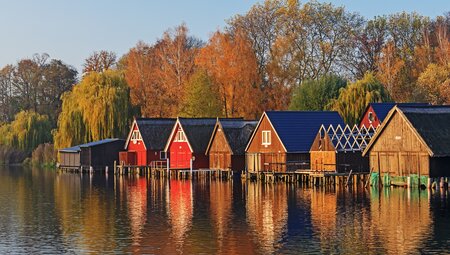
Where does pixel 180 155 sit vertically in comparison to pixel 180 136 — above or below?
below

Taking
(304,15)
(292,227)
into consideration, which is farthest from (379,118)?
(292,227)

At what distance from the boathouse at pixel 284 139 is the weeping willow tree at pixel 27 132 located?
49828 mm

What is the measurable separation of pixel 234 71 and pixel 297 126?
83.7 feet

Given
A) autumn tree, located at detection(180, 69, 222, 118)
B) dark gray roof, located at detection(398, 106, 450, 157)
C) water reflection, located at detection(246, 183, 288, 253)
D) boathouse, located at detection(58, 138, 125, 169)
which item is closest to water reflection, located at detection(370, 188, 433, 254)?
dark gray roof, located at detection(398, 106, 450, 157)

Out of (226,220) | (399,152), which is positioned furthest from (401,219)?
(399,152)

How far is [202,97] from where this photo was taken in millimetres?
95062

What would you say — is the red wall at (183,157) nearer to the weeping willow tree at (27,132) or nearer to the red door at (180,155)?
the red door at (180,155)

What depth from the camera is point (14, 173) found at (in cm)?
9494

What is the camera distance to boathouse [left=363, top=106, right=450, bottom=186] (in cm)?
5541

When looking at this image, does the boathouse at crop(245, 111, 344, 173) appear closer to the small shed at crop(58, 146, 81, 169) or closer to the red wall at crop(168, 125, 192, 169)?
the red wall at crop(168, 125, 192, 169)

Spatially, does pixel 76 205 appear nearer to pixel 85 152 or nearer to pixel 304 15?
pixel 85 152

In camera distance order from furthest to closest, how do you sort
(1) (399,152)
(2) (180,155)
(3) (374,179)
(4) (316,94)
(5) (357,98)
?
(4) (316,94)
(5) (357,98)
(2) (180,155)
(3) (374,179)
(1) (399,152)

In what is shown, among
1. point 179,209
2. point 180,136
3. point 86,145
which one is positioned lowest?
point 179,209

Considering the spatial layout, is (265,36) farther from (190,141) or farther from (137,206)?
(137,206)
